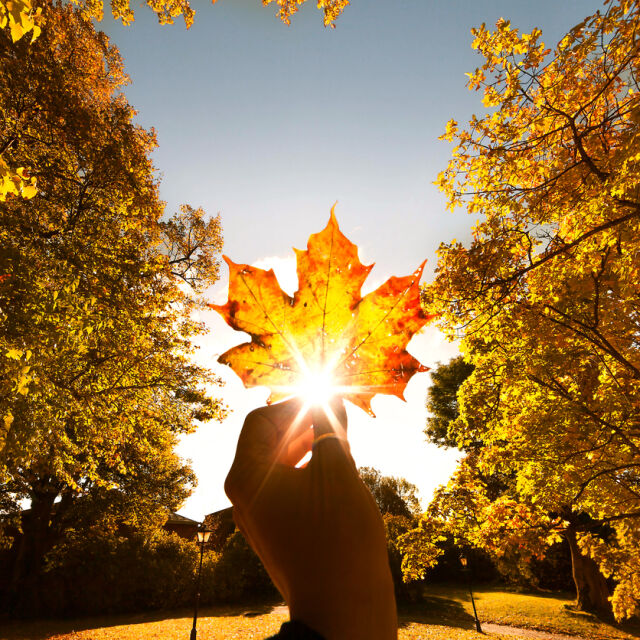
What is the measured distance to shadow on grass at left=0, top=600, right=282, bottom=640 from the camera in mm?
15148

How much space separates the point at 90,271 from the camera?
311 inches

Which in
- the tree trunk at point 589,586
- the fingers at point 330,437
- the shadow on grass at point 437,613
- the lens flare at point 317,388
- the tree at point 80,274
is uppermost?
the tree at point 80,274

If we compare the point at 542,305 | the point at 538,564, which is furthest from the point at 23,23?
the point at 538,564

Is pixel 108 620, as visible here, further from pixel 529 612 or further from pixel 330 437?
pixel 330 437

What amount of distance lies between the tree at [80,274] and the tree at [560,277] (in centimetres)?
702

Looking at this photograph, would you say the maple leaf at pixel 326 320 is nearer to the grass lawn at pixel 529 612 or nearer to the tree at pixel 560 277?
the tree at pixel 560 277

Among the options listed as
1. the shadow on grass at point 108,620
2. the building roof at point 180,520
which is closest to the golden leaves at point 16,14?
the shadow on grass at point 108,620

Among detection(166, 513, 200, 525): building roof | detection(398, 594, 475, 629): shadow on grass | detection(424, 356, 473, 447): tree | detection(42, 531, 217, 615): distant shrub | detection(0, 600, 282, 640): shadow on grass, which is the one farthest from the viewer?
detection(166, 513, 200, 525): building roof

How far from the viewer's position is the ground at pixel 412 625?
14.4 metres

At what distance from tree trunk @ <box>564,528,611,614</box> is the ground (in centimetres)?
105

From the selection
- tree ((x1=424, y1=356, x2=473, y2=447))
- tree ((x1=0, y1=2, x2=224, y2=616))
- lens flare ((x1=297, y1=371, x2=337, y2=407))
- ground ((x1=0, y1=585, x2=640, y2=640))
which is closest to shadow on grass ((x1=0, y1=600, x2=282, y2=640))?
ground ((x1=0, y1=585, x2=640, y2=640))

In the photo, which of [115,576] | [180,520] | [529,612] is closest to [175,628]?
[115,576]

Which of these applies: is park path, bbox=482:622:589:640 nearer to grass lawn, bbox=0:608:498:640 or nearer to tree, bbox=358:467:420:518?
grass lawn, bbox=0:608:498:640

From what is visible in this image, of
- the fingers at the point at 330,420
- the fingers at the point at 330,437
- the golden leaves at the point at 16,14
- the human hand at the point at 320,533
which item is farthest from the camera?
the golden leaves at the point at 16,14
